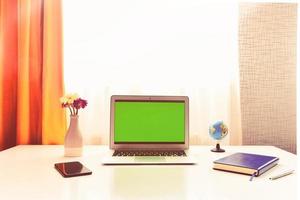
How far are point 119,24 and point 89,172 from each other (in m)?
0.97

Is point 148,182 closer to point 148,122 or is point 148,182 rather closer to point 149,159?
point 149,159

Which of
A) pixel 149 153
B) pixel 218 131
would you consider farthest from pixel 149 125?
pixel 218 131

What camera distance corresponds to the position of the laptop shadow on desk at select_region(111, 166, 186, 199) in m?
1.00

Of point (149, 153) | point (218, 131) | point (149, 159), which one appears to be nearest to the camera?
point (149, 159)

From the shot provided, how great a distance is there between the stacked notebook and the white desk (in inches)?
0.9

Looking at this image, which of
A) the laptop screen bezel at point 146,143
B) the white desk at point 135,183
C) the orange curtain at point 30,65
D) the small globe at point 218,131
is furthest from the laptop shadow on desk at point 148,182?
the orange curtain at point 30,65

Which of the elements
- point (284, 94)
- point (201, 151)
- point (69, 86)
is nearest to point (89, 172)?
point (201, 151)

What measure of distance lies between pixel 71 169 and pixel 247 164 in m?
0.63

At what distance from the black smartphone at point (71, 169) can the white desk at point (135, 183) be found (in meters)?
0.02

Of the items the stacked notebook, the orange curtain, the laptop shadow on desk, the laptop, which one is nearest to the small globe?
the laptop

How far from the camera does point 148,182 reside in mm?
1120

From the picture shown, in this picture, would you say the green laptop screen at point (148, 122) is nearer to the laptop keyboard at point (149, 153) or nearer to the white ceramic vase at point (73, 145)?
the laptop keyboard at point (149, 153)

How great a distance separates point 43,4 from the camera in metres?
1.85

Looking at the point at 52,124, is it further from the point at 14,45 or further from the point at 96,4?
the point at 96,4
